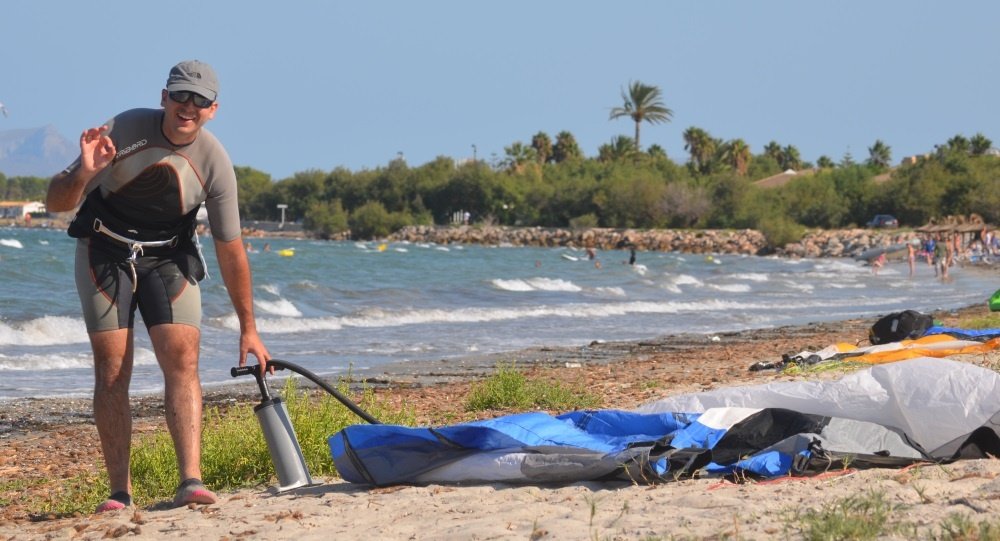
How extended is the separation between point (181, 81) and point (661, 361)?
1014cm

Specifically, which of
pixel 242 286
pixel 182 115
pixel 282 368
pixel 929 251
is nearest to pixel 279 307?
pixel 282 368

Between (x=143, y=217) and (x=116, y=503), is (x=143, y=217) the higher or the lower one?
the higher one

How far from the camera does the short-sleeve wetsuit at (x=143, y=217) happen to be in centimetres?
522

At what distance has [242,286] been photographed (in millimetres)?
5578

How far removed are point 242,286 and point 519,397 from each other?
14.2 feet

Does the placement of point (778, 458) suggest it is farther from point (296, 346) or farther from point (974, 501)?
point (296, 346)

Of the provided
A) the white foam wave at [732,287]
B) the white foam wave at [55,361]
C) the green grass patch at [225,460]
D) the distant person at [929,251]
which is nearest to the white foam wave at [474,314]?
the white foam wave at [55,361]

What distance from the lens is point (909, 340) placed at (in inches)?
434

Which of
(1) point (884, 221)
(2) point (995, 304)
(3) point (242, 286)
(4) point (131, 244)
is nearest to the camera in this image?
(4) point (131, 244)

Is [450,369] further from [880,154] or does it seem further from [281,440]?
[880,154]

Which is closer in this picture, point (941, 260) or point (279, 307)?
point (279, 307)

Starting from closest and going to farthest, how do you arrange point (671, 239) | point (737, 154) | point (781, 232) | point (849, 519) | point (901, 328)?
point (849, 519)
point (901, 328)
point (781, 232)
point (671, 239)
point (737, 154)

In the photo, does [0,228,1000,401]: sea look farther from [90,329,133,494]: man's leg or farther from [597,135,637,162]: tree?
[597,135,637,162]: tree

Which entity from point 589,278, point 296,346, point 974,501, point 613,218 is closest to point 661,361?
point 296,346
